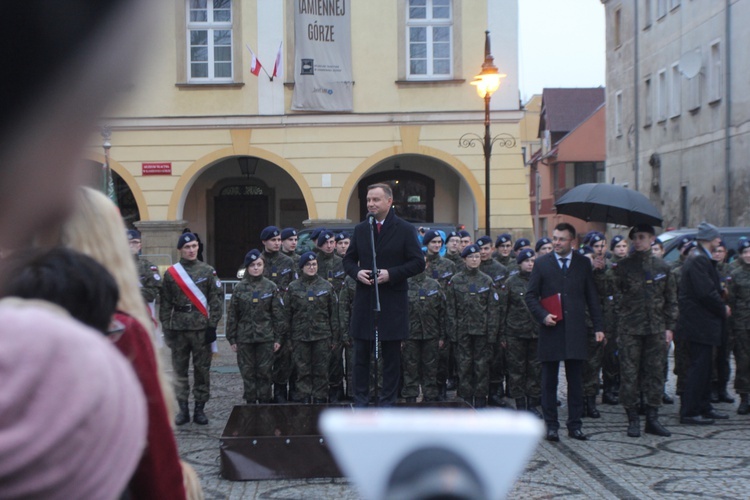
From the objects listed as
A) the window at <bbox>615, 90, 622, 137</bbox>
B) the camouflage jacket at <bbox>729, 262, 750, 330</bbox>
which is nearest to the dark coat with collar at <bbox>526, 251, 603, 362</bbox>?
the camouflage jacket at <bbox>729, 262, 750, 330</bbox>

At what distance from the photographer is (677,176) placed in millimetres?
31219

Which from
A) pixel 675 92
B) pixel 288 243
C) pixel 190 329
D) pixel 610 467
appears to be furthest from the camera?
pixel 675 92

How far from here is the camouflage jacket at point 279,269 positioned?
11.5m

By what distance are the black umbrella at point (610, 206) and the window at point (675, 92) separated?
2291cm

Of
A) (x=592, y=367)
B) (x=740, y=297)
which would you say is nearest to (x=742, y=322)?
(x=740, y=297)

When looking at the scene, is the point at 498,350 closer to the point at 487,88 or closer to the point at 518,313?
the point at 518,313

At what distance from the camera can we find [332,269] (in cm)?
1177

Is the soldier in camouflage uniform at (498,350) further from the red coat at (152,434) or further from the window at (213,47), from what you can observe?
the window at (213,47)

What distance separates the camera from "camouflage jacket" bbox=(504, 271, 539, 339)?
1002 centimetres

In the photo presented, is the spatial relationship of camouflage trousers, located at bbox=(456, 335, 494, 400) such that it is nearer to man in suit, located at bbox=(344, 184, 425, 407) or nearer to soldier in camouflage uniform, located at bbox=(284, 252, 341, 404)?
soldier in camouflage uniform, located at bbox=(284, 252, 341, 404)

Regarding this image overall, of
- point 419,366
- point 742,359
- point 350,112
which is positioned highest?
point 350,112

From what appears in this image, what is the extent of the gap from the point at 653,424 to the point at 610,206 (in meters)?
2.22

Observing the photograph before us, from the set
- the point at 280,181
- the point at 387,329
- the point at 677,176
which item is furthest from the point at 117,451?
the point at 677,176

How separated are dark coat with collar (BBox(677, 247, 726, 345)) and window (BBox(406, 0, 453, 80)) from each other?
40.8 ft
